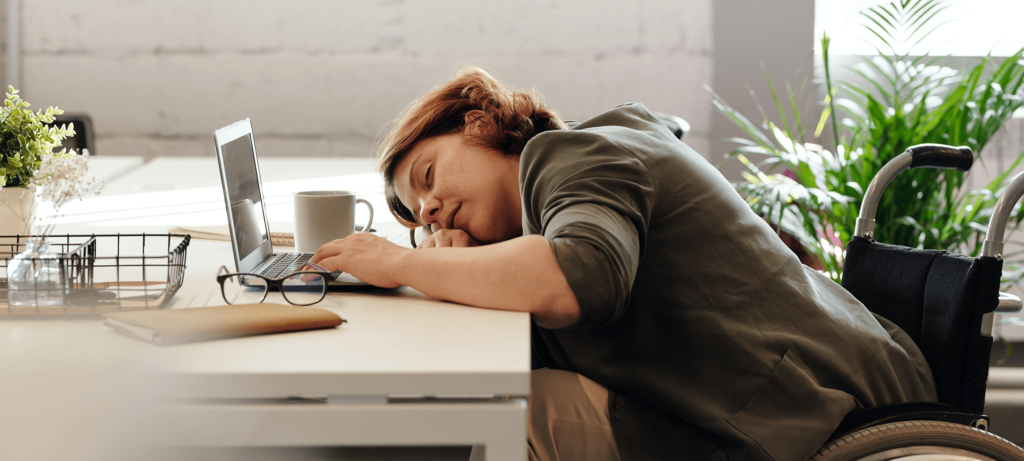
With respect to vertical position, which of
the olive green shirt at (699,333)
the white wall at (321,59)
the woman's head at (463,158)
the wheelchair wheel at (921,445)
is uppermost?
the white wall at (321,59)

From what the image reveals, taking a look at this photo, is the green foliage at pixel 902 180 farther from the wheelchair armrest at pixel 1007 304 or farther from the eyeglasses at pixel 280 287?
the eyeglasses at pixel 280 287

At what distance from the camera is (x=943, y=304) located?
1.05 metres

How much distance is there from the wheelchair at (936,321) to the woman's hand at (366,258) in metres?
0.57

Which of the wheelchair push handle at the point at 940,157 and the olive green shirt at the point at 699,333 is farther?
the wheelchair push handle at the point at 940,157

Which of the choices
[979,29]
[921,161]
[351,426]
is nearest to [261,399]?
[351,426]

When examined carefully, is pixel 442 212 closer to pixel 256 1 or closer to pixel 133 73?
pixel 256 1

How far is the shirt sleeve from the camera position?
0.75m

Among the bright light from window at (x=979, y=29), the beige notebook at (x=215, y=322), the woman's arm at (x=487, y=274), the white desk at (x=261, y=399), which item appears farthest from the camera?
the bright light from window at (x=979, y=29)

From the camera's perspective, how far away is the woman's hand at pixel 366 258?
2.90ft

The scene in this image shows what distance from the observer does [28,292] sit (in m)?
0.79

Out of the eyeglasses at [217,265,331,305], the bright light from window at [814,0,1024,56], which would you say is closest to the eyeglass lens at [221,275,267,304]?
the eyeglasses at [217,265,331,305]

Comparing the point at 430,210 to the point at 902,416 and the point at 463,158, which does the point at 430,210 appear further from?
the point at 902,416

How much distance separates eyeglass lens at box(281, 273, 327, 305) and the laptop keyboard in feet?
0.21

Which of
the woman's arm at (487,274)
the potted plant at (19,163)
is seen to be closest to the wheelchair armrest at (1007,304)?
the woman's arm at (487,274)
